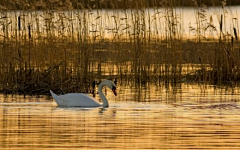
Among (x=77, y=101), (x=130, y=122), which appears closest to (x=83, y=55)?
(x=77, y=101)

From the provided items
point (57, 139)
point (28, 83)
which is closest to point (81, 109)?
point (28, 83)

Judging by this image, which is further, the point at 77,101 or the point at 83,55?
the point at 83,55

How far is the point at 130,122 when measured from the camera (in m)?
10.8

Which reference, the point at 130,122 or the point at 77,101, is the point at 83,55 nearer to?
the point at 77,101

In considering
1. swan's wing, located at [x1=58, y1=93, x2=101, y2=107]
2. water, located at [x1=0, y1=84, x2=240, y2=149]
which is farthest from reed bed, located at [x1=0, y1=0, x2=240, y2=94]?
swan's wing, located at [x1=58, y1=93, x2=101, y2=107]

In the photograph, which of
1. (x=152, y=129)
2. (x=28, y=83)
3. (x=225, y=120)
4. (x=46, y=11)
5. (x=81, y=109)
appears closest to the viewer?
(x=152, y=129)

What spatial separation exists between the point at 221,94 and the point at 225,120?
385cm

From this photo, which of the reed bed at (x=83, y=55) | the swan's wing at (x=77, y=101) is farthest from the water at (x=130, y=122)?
the reed bed at (x=83, y=55)

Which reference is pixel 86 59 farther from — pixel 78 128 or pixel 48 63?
pixel 78 128

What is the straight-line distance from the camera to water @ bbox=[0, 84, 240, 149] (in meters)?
8.91

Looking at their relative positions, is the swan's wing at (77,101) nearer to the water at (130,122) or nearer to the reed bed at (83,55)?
the water at (130,122)

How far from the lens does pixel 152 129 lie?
33.0 feet

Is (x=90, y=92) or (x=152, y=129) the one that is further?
(x=90, y=92)

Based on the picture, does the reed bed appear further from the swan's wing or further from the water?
the swan's wing
